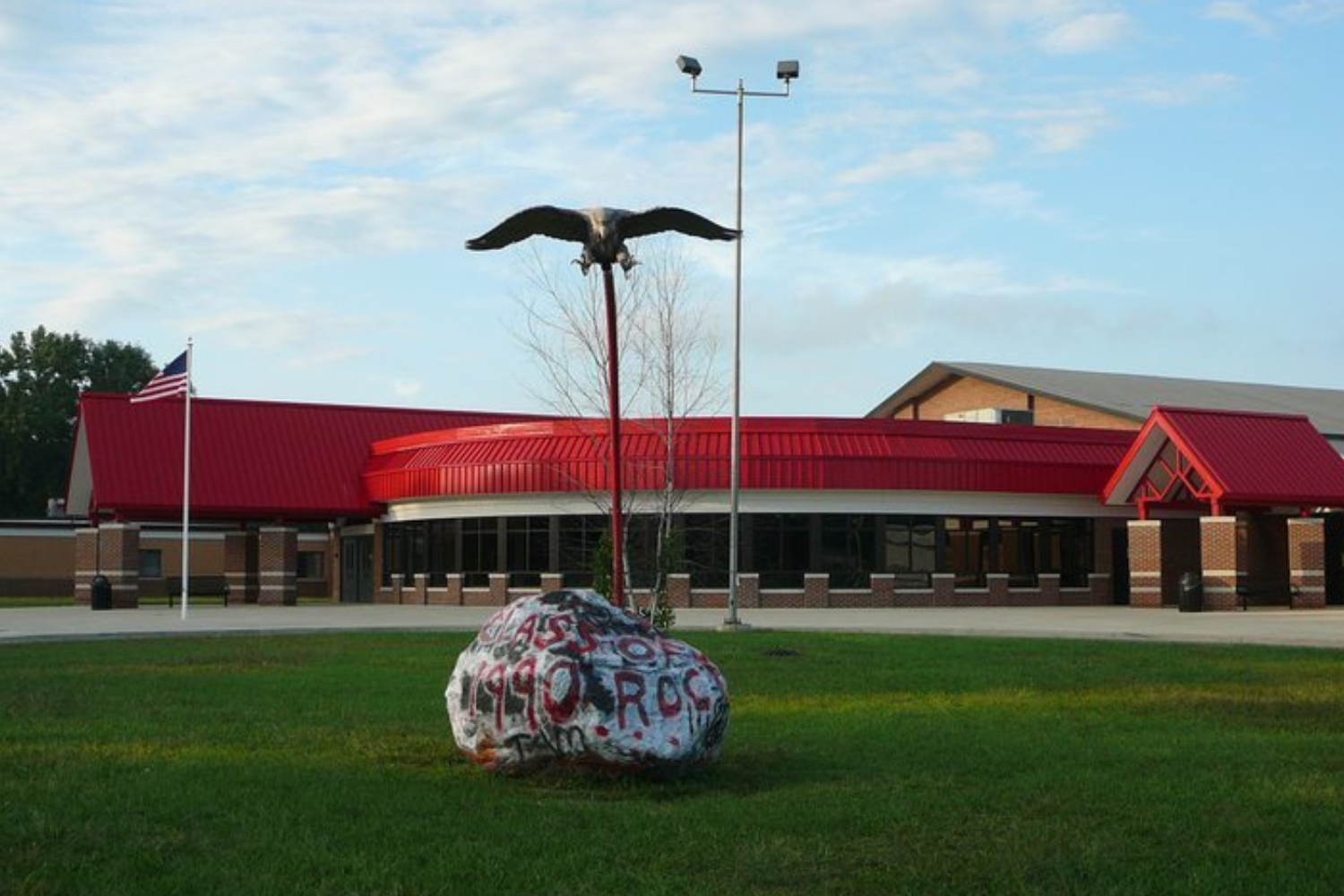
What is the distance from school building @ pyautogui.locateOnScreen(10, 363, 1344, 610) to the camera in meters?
47.3

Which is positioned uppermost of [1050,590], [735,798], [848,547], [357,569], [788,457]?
[788,457]

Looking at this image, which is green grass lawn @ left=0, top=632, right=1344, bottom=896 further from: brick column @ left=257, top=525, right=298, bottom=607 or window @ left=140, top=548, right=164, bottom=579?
window @ left=140, top=548, right=164, bottom=579

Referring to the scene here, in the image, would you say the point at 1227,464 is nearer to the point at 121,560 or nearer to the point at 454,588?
the point at 454,588

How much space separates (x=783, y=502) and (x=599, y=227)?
3540 centimetres

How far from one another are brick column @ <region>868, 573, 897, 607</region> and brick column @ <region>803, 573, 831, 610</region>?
1.39 metres

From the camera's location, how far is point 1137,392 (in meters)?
64.5

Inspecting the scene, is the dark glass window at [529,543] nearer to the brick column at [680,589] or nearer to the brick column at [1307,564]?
the brick column at [680,589]

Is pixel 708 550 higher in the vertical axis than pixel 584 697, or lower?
higher

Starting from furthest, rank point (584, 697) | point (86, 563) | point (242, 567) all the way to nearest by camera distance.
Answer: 1. point (242, 567)
2. point (86, 563)
3. point (584, 697)

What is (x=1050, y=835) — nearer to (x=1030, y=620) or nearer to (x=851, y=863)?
(x=851, y=863)

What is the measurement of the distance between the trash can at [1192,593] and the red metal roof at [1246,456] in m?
2.47

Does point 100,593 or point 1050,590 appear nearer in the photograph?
point 100,593

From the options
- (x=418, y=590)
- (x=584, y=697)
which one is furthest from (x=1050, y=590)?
(x=584, y=697)

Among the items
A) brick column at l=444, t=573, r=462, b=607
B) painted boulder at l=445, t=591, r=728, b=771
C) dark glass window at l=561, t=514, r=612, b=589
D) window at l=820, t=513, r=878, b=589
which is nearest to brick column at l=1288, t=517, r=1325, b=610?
window at l=820, t=513, r=878, b=589
